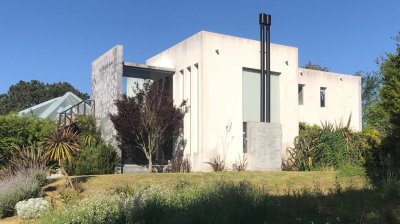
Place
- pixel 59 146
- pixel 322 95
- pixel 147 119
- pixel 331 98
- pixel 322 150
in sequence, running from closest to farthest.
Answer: pixel 59 146 < pixel 147 119 < pixel 322 150 < pixel 322 95 < pixel 331 98

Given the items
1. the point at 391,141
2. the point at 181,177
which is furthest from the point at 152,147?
the point at 391,141

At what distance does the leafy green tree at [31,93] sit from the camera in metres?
73.8

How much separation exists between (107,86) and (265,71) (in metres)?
8.16

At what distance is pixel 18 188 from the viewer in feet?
44.2

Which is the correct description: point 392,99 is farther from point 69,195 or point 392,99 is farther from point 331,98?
point 331,98

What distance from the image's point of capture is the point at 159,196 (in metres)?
10.2

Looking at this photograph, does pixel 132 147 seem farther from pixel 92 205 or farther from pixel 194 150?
pixel 92 205

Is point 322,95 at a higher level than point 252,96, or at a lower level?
higher

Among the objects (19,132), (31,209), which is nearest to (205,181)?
(31,209)

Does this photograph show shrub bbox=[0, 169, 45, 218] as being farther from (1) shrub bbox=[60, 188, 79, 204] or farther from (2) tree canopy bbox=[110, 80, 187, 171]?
(2) tree canopy bbox=[110, 80, 187, 171]

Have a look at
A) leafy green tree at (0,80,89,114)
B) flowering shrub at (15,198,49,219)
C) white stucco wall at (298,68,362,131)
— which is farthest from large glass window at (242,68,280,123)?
leafy green tree at (0,80,89,114)

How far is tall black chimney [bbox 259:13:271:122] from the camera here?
25.1 metres

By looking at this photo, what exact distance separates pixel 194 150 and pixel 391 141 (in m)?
9.91

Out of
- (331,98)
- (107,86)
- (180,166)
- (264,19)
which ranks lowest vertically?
(180,166)
